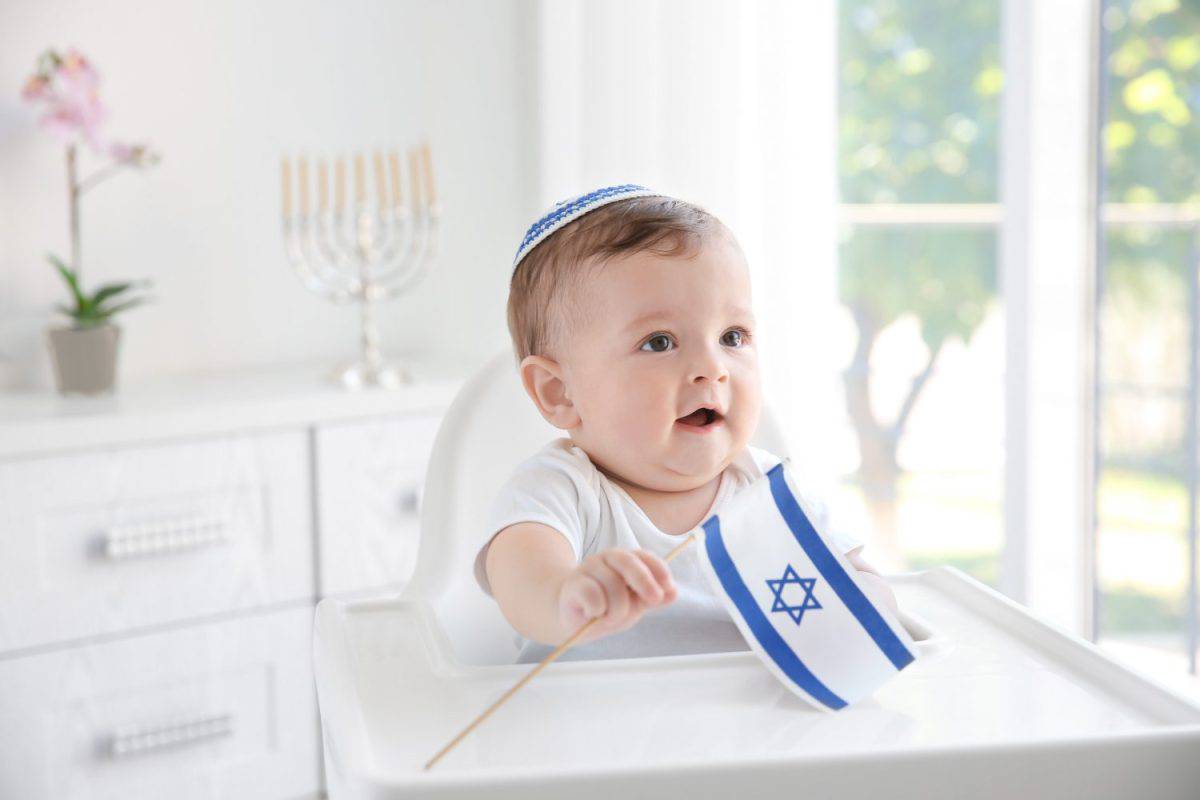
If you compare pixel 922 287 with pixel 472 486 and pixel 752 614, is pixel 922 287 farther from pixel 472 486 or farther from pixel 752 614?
pixel 752 614

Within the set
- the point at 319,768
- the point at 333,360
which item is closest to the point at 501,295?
the point at 333,360

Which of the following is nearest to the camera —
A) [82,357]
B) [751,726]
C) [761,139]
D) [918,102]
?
[751,726]

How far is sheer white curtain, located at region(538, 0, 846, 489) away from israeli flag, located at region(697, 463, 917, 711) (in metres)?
1.44

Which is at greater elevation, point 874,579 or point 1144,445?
point 874,579

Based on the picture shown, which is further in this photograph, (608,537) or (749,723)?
(608,537)

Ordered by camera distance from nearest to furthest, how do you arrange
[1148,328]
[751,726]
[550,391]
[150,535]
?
[751,726]
[550,391]
[150,535]
[1148,328]

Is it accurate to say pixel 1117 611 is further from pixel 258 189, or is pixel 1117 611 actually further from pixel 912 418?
pixel 258 189

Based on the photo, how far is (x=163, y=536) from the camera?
6.04ft

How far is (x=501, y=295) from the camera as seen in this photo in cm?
260

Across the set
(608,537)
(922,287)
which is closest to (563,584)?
(608,537)

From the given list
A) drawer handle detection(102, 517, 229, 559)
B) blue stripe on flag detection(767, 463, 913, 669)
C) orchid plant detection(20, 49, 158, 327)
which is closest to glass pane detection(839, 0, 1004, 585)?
orchid plant detection(20, 49, 158, 327)

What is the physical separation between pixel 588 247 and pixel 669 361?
0.11 m

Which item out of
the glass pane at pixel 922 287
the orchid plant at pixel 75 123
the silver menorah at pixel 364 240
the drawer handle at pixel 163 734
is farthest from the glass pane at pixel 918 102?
the drawer handle at pixel 163 734

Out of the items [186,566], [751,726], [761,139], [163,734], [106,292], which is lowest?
[163,734]
